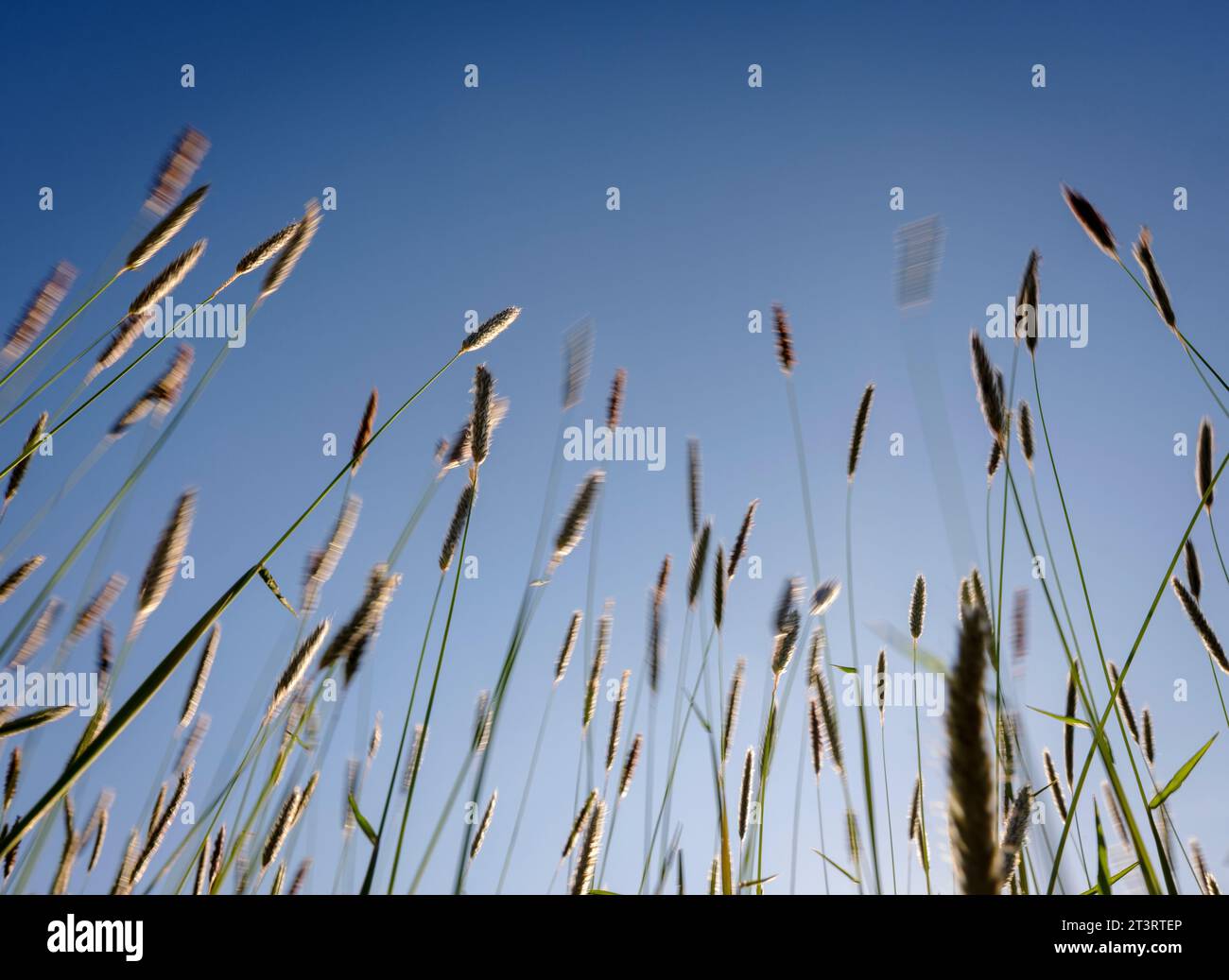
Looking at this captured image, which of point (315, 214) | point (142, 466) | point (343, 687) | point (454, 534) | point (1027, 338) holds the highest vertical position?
point (315, 214)

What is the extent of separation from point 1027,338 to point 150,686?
184 centimetres

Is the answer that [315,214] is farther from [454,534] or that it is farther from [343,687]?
[343,687]

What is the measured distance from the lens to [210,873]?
5.82 feet

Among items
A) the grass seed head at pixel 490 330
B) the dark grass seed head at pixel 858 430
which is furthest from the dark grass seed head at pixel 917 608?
the grass seed head at pixel 490 330

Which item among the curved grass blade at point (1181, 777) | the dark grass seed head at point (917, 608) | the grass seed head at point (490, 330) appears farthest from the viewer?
the dark grass seed head at point (917, 608)

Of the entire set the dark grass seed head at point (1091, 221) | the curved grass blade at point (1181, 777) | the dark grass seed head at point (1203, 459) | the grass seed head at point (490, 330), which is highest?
the dark grass seed head at point (1091, 221)

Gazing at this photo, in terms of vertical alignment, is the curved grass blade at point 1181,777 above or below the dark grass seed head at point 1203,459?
below

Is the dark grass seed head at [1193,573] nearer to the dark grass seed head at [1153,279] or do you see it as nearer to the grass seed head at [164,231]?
the dark grass seed head at [1153,279]
